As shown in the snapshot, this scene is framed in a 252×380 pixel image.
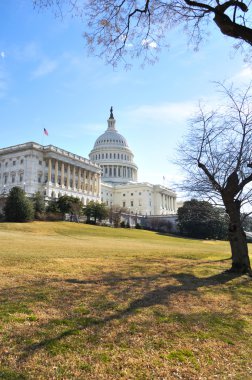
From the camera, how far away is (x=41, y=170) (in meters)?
113

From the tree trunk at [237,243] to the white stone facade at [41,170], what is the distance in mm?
93098

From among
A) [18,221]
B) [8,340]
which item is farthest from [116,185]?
[8,340]

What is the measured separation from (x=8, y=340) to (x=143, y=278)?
7.35m

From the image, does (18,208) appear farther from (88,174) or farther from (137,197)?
(137,197)

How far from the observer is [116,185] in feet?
527

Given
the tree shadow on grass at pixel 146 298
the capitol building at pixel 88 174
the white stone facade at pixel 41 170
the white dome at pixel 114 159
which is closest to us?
the tree shadow on grass at pixel 146 298

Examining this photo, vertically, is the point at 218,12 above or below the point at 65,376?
above

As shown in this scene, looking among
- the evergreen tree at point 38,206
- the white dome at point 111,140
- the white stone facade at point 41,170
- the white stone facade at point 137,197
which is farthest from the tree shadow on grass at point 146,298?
the white dome at point 111,140

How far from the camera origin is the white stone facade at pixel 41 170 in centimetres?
10981

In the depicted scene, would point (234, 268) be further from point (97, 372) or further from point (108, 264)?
point (97, 372)

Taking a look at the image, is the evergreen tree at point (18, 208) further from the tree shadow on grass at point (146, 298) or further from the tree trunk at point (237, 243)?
the tree shadow on grass at point (146, 298)

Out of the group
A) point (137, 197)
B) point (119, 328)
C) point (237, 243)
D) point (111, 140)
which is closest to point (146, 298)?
point (119, 328)

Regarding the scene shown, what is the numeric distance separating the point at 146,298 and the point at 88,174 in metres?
123

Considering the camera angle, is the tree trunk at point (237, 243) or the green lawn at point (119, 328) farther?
the tree trunk at point (237, 243)
